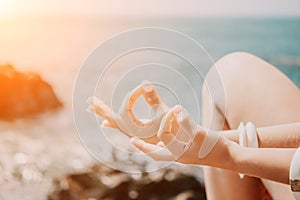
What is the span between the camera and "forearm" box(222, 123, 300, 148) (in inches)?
27.9

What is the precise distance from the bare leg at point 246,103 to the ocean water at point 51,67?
0.16 meters

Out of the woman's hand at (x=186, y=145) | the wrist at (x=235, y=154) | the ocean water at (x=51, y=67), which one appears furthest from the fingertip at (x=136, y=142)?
the ocean water at (x=51, y=67)

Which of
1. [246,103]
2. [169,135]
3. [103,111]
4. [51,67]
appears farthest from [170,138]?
[51,67]

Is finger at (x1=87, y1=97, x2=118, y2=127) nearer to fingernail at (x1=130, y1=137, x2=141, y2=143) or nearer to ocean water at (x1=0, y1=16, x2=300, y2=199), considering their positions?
fingernail at (x1=130, y1=137, x2=141, y2=143)

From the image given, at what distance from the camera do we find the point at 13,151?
1015 mm

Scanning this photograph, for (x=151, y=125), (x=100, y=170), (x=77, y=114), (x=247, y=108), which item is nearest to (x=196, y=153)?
(x=151, y=125)

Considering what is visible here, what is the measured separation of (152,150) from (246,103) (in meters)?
0.23

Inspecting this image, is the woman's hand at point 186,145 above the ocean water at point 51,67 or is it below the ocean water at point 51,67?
below

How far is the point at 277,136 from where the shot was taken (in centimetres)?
72

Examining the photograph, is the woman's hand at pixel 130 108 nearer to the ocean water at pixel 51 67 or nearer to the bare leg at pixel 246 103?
the bare leg at pixel 246 103

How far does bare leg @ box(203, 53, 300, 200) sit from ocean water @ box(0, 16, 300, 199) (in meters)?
0.16

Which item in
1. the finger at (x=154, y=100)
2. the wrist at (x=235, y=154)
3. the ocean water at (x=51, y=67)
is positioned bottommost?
the wrist at (x=235, y=154)

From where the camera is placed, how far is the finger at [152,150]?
Answer: 64 cm

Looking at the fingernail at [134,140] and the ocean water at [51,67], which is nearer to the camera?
the fingernail at [134,140]
